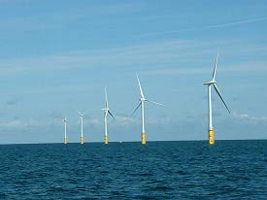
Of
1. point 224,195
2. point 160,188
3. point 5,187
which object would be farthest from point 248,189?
point 5,187

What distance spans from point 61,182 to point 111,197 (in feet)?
52.2

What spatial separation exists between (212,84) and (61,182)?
11081cm

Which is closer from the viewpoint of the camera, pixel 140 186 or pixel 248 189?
pixel 248 189

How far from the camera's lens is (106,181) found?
6625 centimetres

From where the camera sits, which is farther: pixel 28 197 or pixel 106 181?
pixel 106 181

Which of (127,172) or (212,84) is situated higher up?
(212,84)

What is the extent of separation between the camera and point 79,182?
65.9 meters

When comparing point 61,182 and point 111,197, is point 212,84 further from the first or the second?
point 111,197

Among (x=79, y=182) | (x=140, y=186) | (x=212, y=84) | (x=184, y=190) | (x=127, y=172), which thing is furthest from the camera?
(x=212, y=84)

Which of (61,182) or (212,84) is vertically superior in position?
(212,84)

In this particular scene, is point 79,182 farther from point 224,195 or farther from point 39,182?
point 224,195

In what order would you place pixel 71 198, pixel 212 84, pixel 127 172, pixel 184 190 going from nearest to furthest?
pixel 71 198, pixel 184 190, pixel 127 172, pixel 212 84

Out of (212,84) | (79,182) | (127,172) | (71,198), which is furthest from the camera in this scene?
(212,84)

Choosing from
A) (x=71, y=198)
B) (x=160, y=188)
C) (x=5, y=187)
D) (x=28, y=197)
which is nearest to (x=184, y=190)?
(x=160, y=188)
